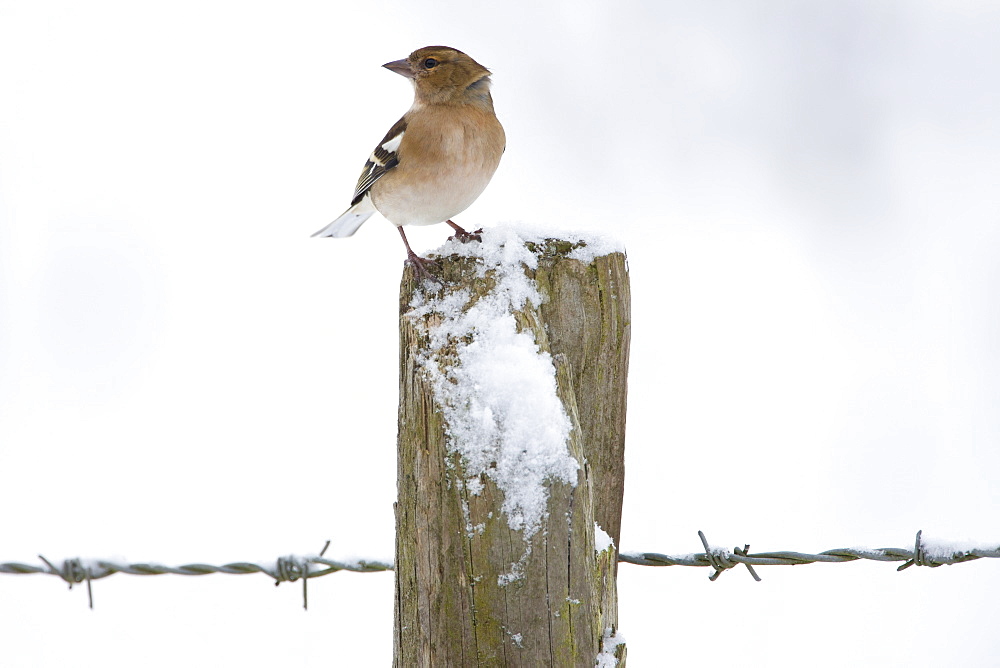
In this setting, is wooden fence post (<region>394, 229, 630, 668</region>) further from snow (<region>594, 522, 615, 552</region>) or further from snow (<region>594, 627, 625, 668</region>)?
snow (<region>594, 522, 615, 552</region>)

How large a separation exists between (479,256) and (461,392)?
17.0 inches

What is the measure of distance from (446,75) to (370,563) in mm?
1983

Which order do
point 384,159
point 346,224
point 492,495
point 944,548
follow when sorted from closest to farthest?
1. point 492,495
2. point 944,548
3. point 384,159
4. point 346,224

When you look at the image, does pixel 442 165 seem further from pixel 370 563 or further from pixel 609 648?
pixel 609 648

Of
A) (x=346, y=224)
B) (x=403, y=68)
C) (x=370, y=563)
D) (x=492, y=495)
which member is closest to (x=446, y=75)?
(x=403, y=68)

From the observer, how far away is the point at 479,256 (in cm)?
198

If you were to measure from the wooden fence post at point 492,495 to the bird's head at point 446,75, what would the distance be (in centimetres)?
163

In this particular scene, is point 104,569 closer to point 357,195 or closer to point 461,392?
point 461,392

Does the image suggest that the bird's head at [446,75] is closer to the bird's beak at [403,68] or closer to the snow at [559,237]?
the bird's beak at [403,68]

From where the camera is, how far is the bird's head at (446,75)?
3.30 metres

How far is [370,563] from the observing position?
2174 mm

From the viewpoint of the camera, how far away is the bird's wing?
3.27m

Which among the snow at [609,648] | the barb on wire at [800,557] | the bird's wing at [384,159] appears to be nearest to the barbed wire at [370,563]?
→ the barb on wire at [800,557]

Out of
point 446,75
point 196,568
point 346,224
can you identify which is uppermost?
point 446,75
